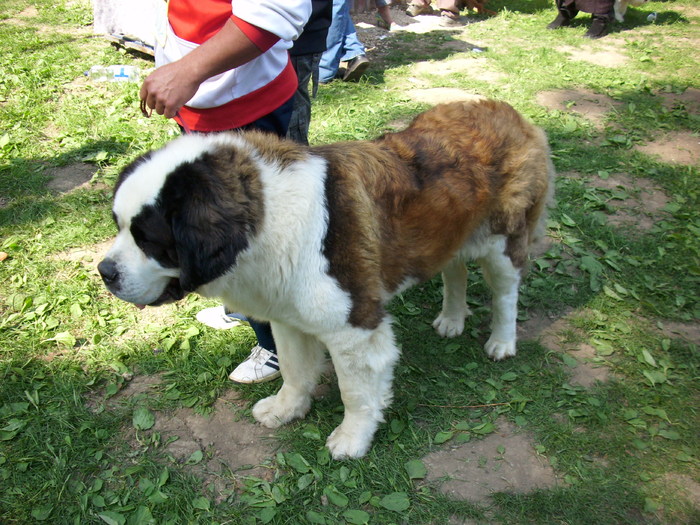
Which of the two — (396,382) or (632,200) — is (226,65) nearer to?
(396,382)

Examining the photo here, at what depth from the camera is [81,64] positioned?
7.27 meters

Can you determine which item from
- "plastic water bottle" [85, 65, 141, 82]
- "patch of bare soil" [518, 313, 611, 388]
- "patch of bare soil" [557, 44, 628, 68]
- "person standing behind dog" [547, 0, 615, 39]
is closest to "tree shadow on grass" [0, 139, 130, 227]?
"plastic water bottle" [85, 65, 141, 82]

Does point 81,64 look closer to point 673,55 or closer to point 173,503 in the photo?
point 173,503

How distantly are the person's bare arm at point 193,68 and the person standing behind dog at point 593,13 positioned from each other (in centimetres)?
856

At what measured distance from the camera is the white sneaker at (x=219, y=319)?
380cm

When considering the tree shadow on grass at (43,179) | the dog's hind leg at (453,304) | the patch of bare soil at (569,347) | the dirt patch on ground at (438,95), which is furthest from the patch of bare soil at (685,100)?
the tree shadow on grass at (43,179)

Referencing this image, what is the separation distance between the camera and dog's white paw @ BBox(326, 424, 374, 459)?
9.46ft

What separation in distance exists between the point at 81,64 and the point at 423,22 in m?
5.89

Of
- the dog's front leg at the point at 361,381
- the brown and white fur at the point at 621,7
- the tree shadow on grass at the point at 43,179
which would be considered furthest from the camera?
the brown and white fur at the point at 621,7

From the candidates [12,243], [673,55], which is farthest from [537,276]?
[673,55]

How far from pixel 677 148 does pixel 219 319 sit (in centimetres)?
488

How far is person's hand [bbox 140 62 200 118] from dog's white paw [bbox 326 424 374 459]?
1.75 metres

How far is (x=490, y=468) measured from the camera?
2.83 metres

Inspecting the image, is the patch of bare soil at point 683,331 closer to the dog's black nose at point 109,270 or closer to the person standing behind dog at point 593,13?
the dog's black nose at point 109,270
